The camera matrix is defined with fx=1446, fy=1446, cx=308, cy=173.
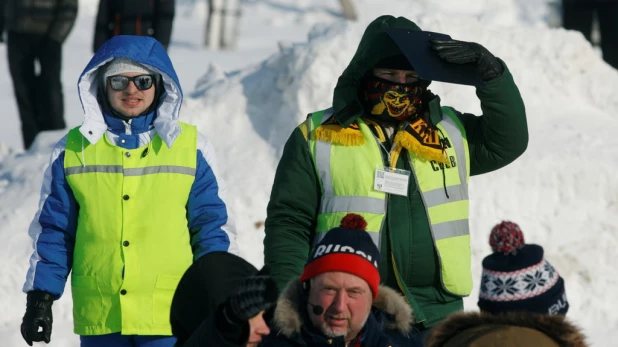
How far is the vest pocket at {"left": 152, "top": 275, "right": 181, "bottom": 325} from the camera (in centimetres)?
528

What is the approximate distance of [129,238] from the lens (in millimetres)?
5273

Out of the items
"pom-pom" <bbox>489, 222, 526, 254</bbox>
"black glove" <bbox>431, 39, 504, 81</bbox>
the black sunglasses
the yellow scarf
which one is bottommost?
"pom-pom" <bbox>489, 222, 526, 254</bbox>

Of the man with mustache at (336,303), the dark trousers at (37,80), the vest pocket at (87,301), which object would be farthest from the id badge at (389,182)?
the dark trousers at (37,80)

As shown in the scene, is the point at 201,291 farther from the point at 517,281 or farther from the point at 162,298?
the point at 517,281

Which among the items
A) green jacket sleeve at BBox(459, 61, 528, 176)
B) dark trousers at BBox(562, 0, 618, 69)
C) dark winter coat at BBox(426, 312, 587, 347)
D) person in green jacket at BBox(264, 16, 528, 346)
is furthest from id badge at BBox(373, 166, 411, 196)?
dark trousers at BBox(562, 0, 618, 69)

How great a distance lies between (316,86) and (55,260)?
3856mm

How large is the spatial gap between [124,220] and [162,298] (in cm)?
32

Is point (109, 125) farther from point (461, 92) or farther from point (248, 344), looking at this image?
point (461, 92)

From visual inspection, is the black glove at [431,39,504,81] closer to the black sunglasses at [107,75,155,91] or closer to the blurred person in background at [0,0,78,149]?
the black sunglasses at [107,75,155,91]

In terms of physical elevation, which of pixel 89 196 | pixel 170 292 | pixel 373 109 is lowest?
pixel 170 292

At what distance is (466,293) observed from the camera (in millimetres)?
5078

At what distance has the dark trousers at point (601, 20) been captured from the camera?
11031mm

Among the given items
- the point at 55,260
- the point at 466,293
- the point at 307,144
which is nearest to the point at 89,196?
the point at 55,260

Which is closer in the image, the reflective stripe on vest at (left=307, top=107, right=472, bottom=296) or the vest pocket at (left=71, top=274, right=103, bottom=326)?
the reflective stripe on vest at (left=307, top=107, right=472, bottom=296)
